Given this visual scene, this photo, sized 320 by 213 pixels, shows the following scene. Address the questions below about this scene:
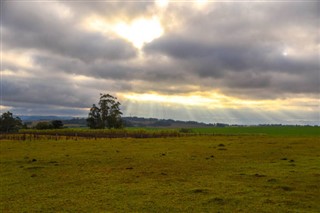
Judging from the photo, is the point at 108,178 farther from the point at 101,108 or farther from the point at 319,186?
the point at 101,108

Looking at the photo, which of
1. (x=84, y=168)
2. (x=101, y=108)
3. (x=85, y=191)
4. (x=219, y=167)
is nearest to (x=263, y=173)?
(x=219, y=167)

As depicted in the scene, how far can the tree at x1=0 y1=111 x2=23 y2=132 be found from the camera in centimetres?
15350

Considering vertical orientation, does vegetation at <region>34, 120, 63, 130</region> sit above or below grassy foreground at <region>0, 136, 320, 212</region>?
above

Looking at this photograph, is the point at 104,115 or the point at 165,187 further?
the point at 104,115

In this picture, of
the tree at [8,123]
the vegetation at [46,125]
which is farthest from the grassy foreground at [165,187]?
the tree at [8,123]

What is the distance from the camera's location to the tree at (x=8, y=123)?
154 meters

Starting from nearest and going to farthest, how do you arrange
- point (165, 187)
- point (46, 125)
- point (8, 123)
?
1. point (165, 187)
2. point (46, 125)
3. point (8, 123)

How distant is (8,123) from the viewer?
154625 mm

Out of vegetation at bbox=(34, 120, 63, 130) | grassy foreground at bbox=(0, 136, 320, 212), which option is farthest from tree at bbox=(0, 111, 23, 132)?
grassy foreground at bbox=(0, 136, 320, 212)

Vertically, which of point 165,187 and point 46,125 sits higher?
point 46,125

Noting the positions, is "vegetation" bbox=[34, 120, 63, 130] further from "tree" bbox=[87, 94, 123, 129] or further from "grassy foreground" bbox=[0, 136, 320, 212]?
"grassy foreground" bbox=[0, 136, 320, 212]

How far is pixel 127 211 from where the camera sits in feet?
43.8

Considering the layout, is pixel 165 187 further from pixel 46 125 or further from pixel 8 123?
pixel 8 123

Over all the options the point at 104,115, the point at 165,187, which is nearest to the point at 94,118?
the point at 104,115
